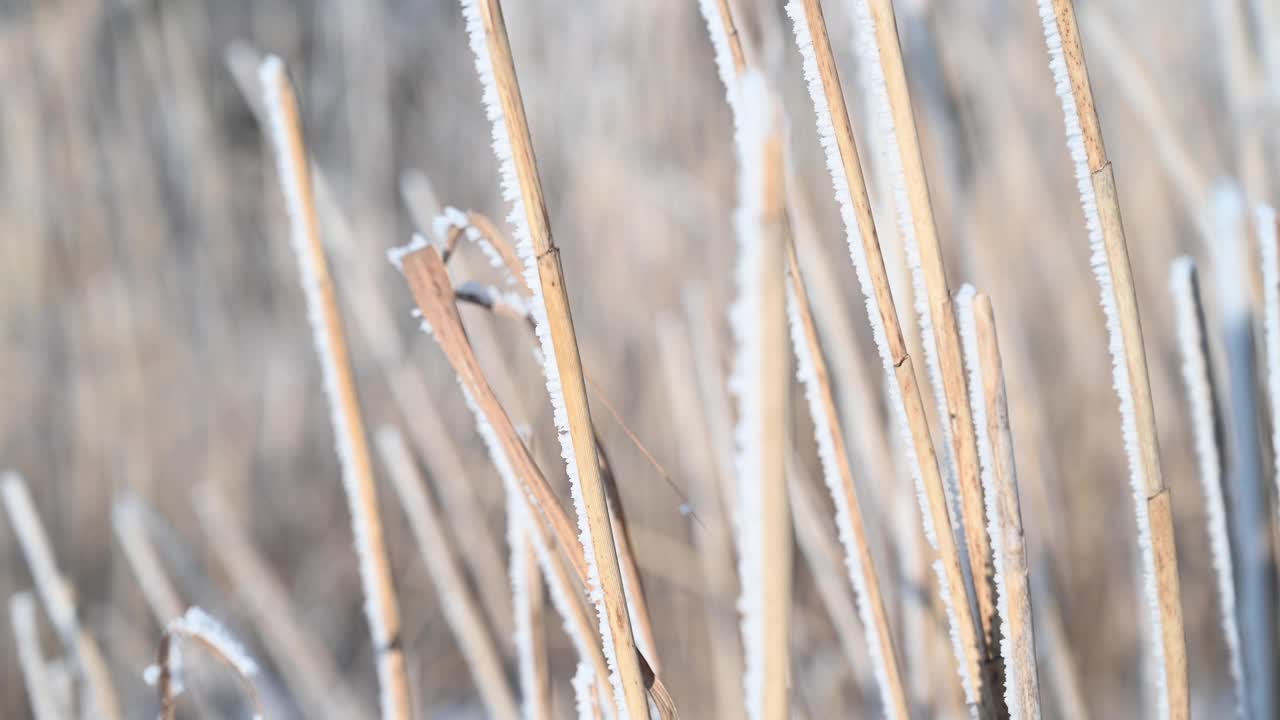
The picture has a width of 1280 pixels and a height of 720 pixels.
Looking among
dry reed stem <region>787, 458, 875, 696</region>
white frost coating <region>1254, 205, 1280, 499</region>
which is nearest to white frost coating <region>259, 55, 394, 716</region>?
dry reed stem <region>787, 458, 875, 696</region>

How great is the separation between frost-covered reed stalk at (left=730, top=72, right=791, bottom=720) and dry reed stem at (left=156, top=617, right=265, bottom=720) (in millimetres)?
229

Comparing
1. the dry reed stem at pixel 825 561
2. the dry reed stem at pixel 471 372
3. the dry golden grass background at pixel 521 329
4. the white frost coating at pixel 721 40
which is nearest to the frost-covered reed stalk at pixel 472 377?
the dry reed stem at pixel 471 372

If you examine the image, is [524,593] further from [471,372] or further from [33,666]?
[33,666]

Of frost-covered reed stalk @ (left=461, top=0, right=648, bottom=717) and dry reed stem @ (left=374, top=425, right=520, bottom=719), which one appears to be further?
dry reed stem @ (left=374, top=425, right=520, bottom=719)

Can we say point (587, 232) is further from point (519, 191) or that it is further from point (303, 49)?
point (303, 49)

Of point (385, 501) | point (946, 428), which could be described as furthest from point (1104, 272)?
point (385, 501)

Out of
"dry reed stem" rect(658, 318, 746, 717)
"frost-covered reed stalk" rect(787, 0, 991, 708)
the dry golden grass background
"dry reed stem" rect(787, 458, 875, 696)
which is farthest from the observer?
the dry golden grass background

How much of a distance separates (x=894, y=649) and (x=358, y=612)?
0.94 m

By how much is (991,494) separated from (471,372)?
0.54 feet

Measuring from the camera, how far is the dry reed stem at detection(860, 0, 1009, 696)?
263 mm

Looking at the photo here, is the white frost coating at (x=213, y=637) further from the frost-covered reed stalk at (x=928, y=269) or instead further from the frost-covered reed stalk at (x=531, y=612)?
the frost-covered reed stalk at (x=928, y=269)

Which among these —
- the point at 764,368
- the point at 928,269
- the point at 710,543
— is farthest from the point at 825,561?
the point at 764,368

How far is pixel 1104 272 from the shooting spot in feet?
Answer: 0.92

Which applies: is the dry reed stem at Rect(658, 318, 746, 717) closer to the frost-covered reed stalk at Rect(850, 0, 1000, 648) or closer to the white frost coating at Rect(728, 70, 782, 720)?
the frost-covered reed stalk at Rect(850, 0, 1000, 648)
